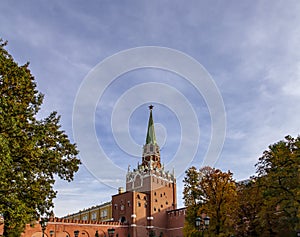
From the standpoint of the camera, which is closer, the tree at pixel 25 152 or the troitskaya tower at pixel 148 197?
the tree at pixel 25 152

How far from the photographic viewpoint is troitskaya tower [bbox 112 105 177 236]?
2827 inches

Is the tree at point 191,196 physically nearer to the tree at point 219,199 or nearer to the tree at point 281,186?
the tree at point 219,199

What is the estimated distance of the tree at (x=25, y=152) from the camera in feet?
51.8

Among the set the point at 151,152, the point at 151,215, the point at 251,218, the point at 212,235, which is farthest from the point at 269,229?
the point at 151,152

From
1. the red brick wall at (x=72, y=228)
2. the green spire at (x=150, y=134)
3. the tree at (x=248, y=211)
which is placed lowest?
the red brick wall at (x=72, y=228)

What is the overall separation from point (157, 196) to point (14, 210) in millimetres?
63205

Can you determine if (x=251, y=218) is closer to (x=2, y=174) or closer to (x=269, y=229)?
(x=269, y=229)

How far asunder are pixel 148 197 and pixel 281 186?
4903cm

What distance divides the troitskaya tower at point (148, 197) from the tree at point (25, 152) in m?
54.0

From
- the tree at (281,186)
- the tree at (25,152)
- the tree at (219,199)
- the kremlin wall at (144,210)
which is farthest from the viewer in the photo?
the kremlin wall at (144,210)

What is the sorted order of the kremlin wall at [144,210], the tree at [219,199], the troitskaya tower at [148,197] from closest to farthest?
the tree at [219,199], the kremlin wall at [144,210], the troitskaya tower at [148,197]

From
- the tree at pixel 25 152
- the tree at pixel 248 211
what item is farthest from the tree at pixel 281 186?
the tree at pixel 25 152

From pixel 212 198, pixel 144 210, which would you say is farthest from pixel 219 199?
pixel 144 210

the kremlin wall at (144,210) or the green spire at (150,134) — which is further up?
the green spire at (150,134)
